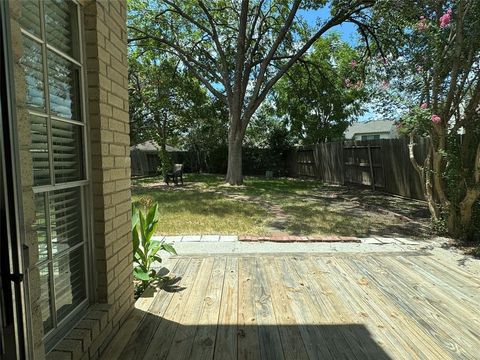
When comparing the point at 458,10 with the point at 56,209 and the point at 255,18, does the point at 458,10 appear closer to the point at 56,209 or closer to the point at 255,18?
the point at 56,209

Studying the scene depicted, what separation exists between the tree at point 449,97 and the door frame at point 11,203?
18.0ft

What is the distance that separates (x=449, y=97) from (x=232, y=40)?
39.2 feet

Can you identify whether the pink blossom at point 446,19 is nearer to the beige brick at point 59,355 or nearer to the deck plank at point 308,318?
the deck plank at point 308,318

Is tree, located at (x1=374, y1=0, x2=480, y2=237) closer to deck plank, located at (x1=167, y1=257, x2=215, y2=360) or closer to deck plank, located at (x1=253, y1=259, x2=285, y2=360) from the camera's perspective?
deck plank, located at (x1=253, y1=259, x2=285, y2=360)

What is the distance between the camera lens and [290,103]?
20.8 metres

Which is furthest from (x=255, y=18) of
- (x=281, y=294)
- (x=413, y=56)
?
(x=281, y=294)

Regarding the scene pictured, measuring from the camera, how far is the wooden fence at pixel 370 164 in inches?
376

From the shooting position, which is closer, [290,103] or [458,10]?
[458,10]

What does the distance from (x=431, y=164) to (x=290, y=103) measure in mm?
15296

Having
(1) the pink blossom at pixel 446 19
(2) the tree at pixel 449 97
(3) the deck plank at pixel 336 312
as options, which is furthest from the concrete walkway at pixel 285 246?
(1) the pink blossom at pixel 446 19

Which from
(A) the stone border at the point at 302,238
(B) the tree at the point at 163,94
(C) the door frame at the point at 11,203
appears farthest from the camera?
(B) the tree at the point at 163,94

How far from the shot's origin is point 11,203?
1.13m

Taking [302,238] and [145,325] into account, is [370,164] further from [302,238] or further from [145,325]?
[145,325]

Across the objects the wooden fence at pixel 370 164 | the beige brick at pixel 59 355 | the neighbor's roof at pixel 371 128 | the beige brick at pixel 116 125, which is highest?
the neighbor's roof at pixel 371 128
